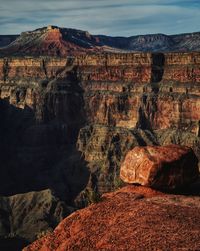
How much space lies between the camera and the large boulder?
41656mm

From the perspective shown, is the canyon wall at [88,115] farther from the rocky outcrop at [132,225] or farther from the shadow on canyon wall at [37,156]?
the rocky outcrop at [132,225]

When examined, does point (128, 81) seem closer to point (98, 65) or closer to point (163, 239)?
point (98, 65)

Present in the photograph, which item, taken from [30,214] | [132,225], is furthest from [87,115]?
[132,225]

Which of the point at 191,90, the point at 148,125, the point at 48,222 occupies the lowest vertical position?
the point at 48,222

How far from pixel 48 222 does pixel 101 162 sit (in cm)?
3556

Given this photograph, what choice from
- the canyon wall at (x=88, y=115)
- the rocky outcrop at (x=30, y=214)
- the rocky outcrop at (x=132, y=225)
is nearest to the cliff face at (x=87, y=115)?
the canyon wall at (x=88, y=115)

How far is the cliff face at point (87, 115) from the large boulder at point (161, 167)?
73895mm

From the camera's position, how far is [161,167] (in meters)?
41.5

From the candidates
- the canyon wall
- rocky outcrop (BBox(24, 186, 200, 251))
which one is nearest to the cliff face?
the canyon wall

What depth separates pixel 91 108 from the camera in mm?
147500

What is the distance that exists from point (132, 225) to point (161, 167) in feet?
22.4

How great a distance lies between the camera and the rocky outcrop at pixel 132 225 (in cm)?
3325

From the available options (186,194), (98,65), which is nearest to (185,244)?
(186,194)

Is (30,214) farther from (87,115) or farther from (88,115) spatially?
(87,115)
